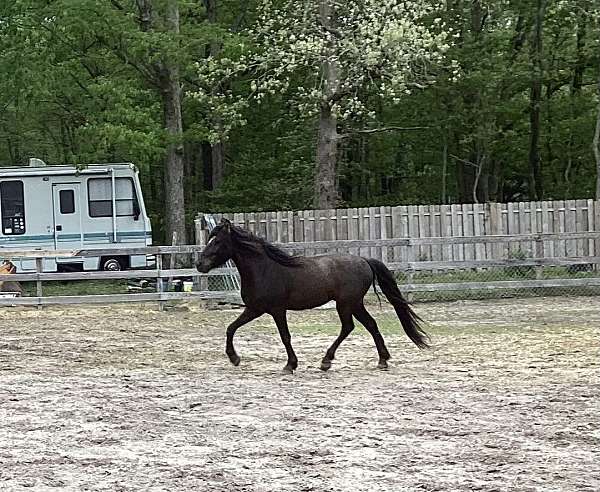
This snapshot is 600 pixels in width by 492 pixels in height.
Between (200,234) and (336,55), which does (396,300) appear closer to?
(200,234)

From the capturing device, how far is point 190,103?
Answer: 23062 millimetres

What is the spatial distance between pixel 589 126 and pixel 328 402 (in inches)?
748

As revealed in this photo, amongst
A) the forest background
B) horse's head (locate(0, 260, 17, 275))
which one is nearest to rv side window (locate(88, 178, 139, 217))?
the forest background

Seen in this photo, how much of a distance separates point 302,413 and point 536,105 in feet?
61.2

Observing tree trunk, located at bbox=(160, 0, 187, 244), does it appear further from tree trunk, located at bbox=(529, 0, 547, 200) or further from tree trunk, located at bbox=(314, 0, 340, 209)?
tree trunk, located at bbox=(529, 0, 547, 200)

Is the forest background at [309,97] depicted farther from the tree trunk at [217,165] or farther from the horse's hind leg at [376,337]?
the horse's hind leg at [376,337]

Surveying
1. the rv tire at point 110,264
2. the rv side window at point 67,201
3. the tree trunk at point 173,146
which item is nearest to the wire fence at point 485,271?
the rv tire at point 110,264

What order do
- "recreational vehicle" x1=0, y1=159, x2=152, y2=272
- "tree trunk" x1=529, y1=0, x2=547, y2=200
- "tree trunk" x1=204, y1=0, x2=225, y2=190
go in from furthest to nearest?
1. "tree trunk" x1=204, y1=0, x2=225, y2=190
2. "tree trunk" x1=529, y1=0, x2=547, y2=200
3. "recreational vehicle" x1=0, y1=159, x2=152, y2=272

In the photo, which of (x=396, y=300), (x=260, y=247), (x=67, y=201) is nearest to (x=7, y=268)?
(x=67, y=201)

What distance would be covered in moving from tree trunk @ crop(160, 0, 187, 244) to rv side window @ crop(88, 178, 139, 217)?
0.81 m

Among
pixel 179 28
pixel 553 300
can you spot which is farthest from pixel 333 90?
pixel 553 300

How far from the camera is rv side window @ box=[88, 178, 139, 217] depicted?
20.5 meters

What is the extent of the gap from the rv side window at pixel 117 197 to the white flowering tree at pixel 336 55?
2489 mm

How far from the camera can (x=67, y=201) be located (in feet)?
66.9
